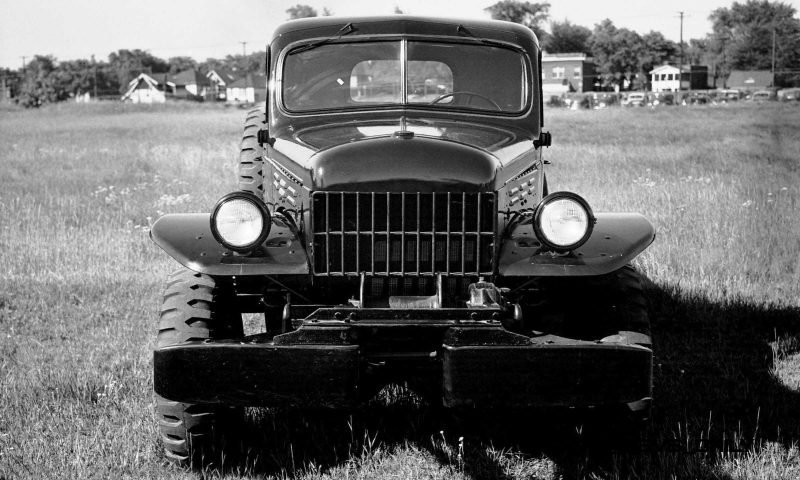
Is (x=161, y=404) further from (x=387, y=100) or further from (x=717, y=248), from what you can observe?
(x=717, y=248)

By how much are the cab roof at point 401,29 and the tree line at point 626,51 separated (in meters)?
40.2

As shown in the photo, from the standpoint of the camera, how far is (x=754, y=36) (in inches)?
2586

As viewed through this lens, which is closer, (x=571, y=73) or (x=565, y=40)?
(x=571, y=73)

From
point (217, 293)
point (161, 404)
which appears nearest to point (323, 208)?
point (217, 293)

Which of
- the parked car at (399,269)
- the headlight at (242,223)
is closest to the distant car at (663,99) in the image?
the parked car at (399,269)

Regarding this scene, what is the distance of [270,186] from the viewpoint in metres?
4.79

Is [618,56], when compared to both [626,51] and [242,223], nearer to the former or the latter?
[626,51]

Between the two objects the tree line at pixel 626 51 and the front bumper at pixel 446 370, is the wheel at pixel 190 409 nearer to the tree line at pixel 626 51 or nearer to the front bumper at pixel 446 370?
the front bumper at pixel 446 370

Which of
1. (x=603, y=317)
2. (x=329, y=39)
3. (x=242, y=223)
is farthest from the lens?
(x=329, y=39)

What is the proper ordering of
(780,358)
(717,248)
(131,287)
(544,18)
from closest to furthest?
(780,358)
(131,287)
(717,248)
(544,18)

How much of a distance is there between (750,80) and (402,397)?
7151 centimetres

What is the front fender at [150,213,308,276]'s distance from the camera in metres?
3.87

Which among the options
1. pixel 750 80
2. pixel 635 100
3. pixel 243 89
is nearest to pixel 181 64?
Answer: pixel 243 89

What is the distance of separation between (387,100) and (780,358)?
8.93 feet
